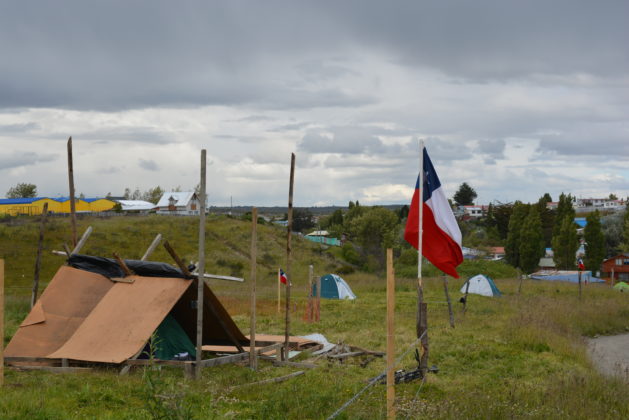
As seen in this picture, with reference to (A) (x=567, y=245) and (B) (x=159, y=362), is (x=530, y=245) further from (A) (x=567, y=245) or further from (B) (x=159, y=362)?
(B) (x=159, y=362)

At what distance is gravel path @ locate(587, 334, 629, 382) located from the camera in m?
15.5

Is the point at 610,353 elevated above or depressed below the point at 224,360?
below

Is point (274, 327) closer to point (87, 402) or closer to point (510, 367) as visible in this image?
point (510, 367)

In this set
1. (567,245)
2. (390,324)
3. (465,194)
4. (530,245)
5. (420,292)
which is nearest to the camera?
(390,324)

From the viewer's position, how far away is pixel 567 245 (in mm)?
71188

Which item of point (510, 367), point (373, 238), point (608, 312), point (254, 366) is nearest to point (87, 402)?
point (254, 366)

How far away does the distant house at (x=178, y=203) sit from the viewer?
103m

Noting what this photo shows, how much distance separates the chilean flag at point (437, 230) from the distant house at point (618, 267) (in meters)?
63.0

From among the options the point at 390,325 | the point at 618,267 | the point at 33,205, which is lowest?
the point at 618,267

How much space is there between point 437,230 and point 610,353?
10.6m

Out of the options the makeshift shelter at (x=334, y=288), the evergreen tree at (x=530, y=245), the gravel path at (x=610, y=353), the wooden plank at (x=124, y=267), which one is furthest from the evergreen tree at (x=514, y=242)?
the wooden plank at (x=124, y=267)

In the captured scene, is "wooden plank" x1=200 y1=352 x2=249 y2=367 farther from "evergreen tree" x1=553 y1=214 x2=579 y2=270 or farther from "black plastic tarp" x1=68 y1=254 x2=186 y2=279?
"evergreen tree" x1=553 y1=214 x2=579 y2=270

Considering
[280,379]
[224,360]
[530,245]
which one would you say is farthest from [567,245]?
[280,379]

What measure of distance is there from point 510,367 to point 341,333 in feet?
18.3
